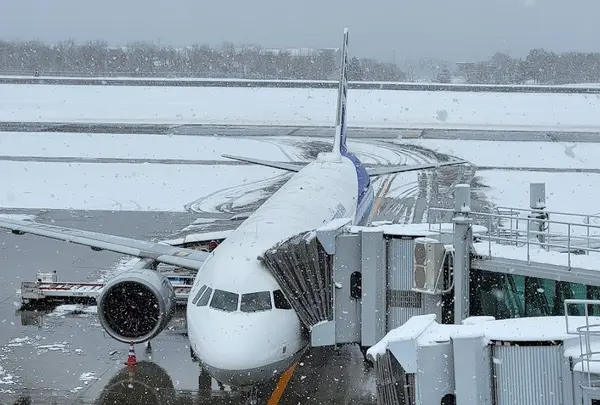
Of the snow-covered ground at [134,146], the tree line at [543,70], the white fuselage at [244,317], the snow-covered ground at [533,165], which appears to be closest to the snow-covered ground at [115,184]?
the snow-covered ground at [134,146]

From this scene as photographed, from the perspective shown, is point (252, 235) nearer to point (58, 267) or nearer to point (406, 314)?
point (406, 314)

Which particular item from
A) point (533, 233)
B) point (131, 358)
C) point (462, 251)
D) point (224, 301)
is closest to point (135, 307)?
point (131, 358)

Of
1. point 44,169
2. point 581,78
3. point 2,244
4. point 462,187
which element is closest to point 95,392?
point 462,187

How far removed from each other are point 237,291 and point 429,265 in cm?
339

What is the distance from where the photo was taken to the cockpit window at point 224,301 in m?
14.3

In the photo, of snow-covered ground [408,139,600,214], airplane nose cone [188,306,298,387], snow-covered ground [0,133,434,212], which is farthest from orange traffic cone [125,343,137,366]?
snow-covered ground [408,139,600,214]

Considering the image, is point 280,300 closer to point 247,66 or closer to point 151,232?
point 151,232

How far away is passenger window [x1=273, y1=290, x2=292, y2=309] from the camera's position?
1455 cm

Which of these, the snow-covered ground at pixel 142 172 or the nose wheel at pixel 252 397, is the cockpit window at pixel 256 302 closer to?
the nose wheel at pixel 252 397

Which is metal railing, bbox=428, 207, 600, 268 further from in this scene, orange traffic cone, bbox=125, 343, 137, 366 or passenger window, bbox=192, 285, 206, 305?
orange traffic cone, bbox=125, 343, 137, 366

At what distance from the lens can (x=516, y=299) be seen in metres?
12.4

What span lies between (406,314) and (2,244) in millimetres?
19965

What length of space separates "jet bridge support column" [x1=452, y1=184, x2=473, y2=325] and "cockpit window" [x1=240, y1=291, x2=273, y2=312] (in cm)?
337

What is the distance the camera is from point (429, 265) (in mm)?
13031
